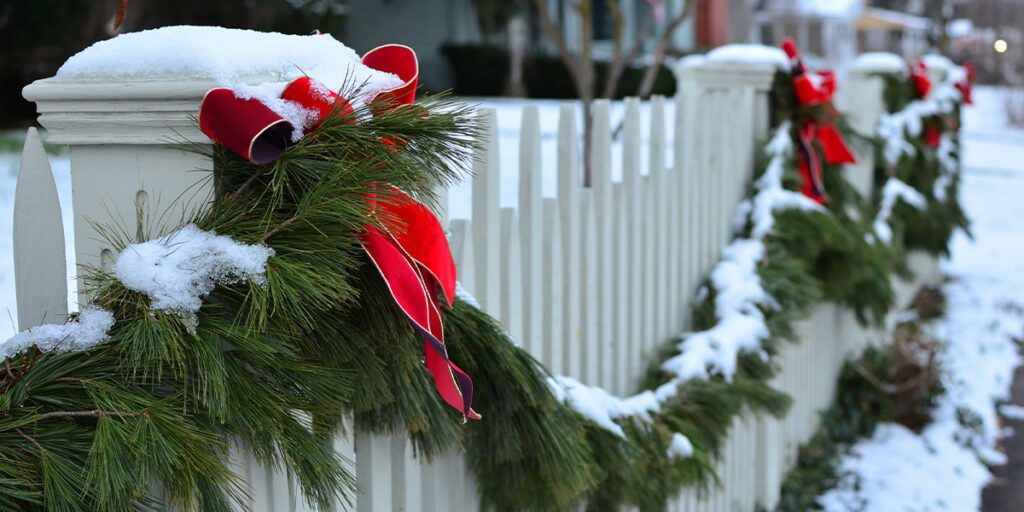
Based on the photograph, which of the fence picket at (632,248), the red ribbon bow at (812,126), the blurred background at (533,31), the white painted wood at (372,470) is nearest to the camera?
the white painted wood at (372,470)

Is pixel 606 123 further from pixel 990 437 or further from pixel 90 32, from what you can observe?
pixel 90 32

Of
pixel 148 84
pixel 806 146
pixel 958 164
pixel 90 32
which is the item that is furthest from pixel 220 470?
pixel 90 32

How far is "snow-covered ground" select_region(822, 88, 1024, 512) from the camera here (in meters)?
4.48

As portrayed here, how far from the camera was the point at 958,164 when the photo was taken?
8.73 m

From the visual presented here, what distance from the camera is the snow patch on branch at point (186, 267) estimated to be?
1369 mm

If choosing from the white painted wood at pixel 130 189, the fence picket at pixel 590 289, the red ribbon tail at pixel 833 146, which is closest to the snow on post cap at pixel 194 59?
the white painted wood at pixel 130 189

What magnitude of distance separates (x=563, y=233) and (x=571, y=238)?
26 mm

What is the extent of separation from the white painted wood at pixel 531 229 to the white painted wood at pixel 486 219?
6.0 inches

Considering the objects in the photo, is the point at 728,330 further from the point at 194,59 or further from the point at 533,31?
the point at 533,31

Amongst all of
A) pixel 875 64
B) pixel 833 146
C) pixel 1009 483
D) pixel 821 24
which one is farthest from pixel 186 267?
pixel 821 24

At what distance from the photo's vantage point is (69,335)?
4.49 ft

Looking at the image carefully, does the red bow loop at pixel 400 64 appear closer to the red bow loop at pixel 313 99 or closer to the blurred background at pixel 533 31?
the red bow loop at pixel 313 99

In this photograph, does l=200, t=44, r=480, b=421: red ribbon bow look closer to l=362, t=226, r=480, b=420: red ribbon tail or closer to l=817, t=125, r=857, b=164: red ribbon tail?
l=362, t=226, r=480, b=420: red ribbon tail

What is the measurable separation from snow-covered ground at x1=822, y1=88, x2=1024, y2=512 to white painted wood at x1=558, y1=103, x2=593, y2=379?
6.73ft
